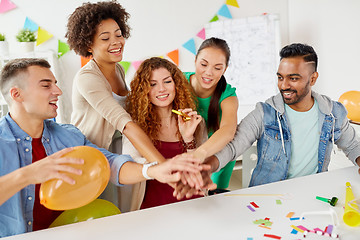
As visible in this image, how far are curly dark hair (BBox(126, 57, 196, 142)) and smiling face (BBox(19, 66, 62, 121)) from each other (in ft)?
1.45

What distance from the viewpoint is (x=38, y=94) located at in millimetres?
1397

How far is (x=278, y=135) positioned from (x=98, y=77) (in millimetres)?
980

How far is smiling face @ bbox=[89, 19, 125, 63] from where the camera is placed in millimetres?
1812

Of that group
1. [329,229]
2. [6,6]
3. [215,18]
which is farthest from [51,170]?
[215,18]

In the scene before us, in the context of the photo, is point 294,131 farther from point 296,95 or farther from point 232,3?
point 232,3

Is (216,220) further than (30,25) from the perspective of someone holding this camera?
No

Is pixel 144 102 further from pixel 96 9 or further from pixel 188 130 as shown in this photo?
pixel 96 9

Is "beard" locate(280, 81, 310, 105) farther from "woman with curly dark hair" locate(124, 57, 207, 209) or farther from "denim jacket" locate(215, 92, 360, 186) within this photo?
"woman with curly dark hair" locate(124, 57, 207, 209)

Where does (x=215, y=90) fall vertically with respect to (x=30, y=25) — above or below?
below

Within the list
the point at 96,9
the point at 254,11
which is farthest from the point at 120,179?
the point at 254,11

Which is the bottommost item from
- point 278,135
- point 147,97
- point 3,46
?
point 278,135

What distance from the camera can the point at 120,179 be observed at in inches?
54.9

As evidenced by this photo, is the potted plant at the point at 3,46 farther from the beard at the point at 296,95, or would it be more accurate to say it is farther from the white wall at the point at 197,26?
the beard at the point at 296,95

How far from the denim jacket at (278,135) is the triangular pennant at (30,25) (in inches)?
96.3
